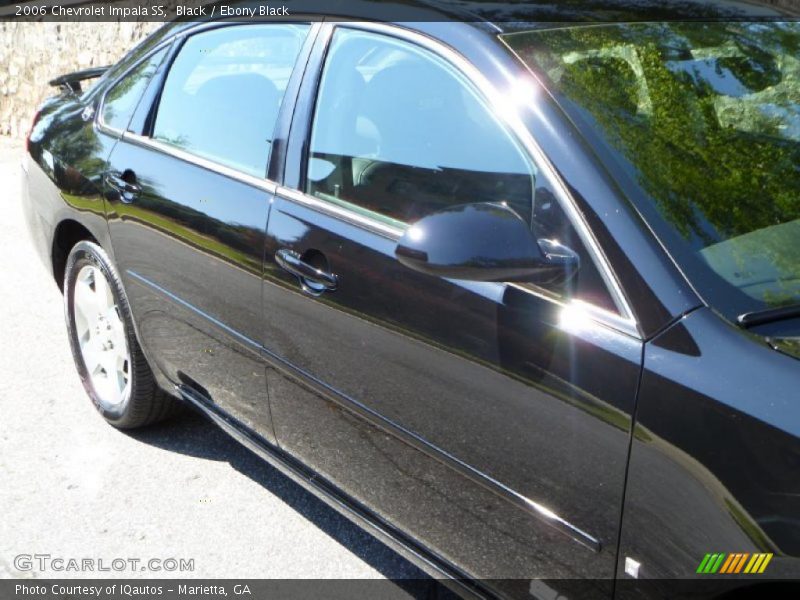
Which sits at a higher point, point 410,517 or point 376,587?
point 410,517

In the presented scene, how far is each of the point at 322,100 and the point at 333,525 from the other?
1.50m

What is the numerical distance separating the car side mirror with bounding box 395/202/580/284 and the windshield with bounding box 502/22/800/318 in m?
0.23

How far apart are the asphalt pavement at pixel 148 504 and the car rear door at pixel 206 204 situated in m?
0.46

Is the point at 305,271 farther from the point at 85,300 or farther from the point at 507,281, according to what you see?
the point at 85,300

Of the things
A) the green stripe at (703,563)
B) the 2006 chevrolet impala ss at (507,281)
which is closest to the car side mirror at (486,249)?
the 2006 chevrolet impala ss at (507,281)

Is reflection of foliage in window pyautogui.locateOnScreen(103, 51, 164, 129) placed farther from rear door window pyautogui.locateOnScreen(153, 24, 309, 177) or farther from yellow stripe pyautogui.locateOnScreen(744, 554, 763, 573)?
yellow stripe pyautogui.locateOnScreen(744, 554, 763, 573)

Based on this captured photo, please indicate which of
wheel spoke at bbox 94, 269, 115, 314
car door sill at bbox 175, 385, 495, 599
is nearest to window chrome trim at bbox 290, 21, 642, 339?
car door sill at bbox 175, 385, 495, 599

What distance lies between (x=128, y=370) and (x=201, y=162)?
1127 mm

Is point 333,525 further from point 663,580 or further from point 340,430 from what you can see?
point 663,580

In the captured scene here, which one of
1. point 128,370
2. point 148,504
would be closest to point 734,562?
point 148,504

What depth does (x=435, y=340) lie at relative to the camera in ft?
7.91

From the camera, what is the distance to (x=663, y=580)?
6.58 ft

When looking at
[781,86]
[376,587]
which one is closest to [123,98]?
[376,587]

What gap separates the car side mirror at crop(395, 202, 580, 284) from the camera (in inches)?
84.1
